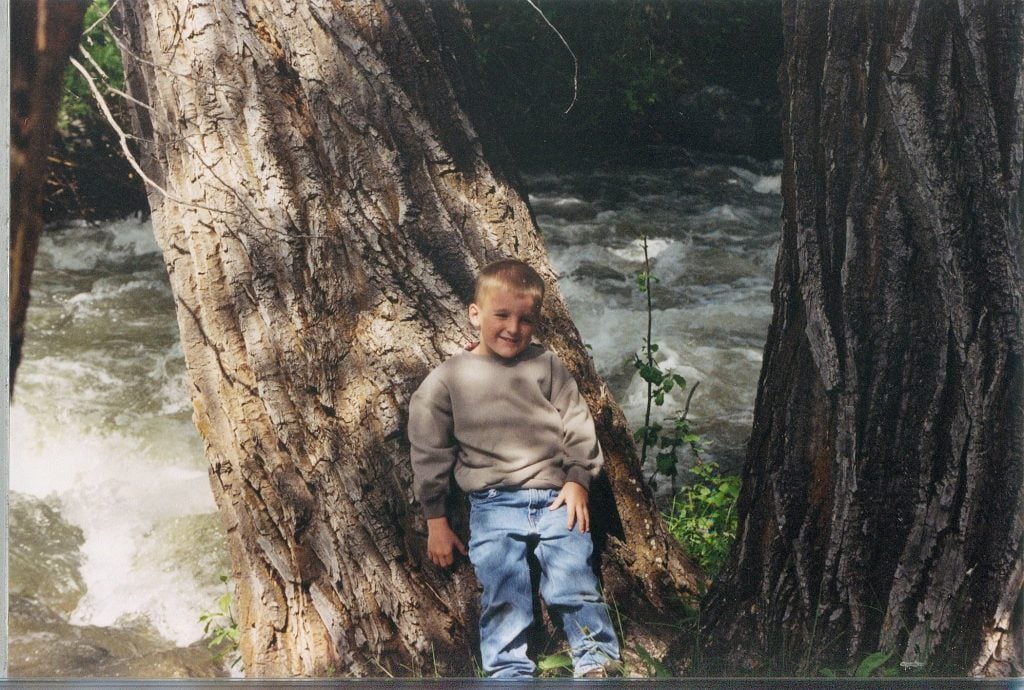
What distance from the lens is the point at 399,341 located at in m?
2.82

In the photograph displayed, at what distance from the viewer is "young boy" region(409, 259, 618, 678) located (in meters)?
2.79

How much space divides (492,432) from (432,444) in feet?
0.56

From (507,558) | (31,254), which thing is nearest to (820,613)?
(507,558)

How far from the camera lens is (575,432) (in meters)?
2.80

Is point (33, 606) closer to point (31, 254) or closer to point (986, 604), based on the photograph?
point (31, 254)

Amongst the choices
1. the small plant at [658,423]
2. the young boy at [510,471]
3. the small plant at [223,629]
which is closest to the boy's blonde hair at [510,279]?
the young boy at [510,471]

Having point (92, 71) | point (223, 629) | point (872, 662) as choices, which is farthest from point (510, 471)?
point (92, 71)

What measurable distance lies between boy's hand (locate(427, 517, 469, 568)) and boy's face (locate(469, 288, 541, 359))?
0.50 metres

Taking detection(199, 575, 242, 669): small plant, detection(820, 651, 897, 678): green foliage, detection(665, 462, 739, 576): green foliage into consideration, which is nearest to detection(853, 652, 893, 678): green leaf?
detection(820, 651, 897, 678): green foliage

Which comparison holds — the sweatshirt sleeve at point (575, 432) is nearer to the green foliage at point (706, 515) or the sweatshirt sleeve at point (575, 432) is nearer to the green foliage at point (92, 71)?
the green foliage at point (706, 515)

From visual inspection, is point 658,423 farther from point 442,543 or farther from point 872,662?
point 872,662

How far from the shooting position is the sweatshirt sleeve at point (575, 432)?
9.20 ft

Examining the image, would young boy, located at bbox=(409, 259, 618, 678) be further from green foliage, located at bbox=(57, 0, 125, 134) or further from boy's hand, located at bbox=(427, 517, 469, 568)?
green foliage, located at bbox=(57, 0, 125, 134)

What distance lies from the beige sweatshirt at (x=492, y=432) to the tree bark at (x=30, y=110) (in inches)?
Result: 48.9
